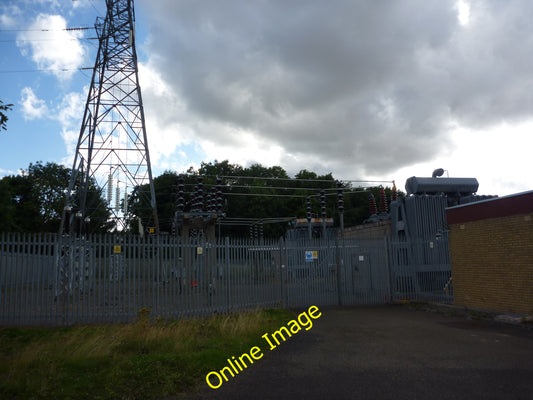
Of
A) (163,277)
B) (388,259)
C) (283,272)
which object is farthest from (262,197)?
(163,277)

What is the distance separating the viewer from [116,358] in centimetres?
741

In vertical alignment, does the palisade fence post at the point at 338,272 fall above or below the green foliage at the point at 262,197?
below

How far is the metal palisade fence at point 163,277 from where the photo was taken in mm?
10719

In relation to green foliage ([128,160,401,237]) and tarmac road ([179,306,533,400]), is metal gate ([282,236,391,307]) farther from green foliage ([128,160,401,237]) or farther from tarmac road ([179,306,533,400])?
green foliage ([128,160,401,237])

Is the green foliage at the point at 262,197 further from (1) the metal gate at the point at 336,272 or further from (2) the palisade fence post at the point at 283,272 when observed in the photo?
(2) the palisade fence post at the point at 283,272

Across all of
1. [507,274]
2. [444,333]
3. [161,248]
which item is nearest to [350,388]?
[444,333]

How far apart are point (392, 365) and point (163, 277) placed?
6.90 metres

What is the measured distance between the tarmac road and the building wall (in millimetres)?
1695

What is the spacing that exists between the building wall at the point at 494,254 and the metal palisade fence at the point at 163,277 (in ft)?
11.1

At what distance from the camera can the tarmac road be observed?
6.00 m

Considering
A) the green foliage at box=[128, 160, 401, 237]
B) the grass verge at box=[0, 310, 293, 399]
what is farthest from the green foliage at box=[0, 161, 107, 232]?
the grass verge at box=[0, 310, 293, 399]

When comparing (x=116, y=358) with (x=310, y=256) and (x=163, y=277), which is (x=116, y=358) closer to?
(x=163, y=277)

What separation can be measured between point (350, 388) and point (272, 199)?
2222 inches

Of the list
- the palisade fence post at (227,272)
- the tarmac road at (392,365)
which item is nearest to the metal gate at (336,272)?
the palisade fence post at (227,272)
